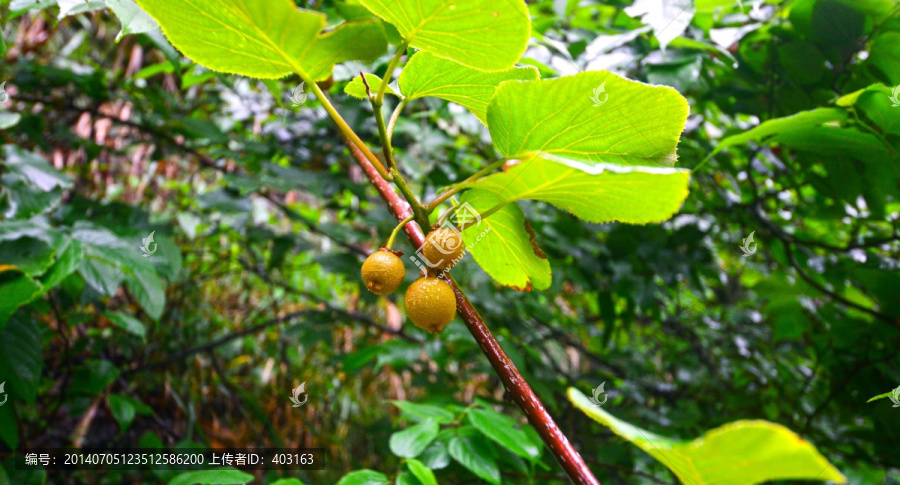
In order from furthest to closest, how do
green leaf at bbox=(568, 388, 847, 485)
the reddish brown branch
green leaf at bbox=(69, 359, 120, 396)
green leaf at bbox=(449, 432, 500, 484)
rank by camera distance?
green leaf at bbox=(69, 359, 120, 396) → green leaf at bbox=(449, 432, 500, 484) → the reddish brown branch → green leaf at bbox=(568, 388, 847, 485)

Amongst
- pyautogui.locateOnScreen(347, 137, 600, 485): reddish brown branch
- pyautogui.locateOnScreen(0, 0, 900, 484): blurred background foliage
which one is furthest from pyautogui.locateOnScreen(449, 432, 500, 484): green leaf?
pyautogui.locateOnScreen(347, 137, 600, 485): reddish brown branch

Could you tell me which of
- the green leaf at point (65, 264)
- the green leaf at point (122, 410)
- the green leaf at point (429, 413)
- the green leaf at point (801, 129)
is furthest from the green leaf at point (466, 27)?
the green leaf at point (122, 410)

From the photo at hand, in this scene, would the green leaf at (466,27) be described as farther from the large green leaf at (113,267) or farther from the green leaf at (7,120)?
the green leaf at (7,120)

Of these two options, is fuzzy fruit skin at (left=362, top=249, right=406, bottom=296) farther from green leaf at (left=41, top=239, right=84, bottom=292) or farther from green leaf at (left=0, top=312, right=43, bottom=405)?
green leaf at (left=0, top=312, right=43, bottom=405)

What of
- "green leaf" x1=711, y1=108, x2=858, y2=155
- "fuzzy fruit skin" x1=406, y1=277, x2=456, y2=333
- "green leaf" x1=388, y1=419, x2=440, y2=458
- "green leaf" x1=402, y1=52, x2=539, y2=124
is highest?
"green leaf" x1=402, y1=52, x2=539, y2=124

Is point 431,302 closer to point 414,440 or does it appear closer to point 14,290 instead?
point 414,440

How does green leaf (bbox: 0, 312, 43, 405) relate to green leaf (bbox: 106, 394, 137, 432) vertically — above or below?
above

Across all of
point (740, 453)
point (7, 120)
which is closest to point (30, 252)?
point (7, 120)
